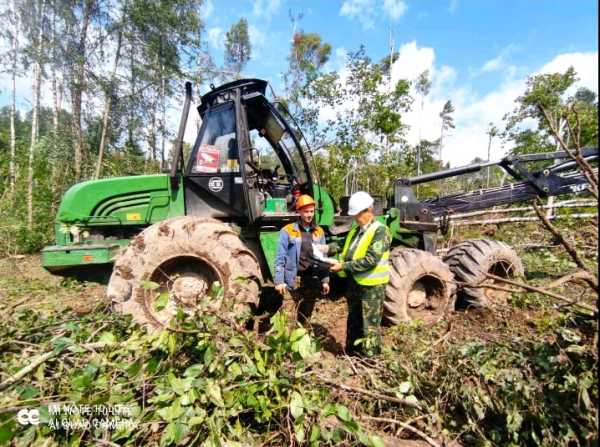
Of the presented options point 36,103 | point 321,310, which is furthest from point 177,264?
point 36,103

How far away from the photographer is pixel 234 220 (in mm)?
3744

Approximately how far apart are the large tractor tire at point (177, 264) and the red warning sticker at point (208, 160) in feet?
2.64

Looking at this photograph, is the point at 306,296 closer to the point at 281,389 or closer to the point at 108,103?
the point at 281,389

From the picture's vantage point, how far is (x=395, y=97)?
12.6m

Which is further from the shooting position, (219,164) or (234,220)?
(234,220)

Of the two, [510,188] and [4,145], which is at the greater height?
[4,145]

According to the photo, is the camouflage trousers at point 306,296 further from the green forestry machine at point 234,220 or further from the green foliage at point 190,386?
the green foliage at point 190,386

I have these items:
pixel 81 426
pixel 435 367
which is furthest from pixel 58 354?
pixel 435 367

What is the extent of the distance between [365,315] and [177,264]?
1966 millimetres

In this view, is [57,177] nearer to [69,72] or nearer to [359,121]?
[69,72]

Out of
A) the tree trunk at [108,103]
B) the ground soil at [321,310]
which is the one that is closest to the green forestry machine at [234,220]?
the ground soil at [321,310]

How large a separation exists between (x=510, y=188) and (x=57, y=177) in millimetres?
13603

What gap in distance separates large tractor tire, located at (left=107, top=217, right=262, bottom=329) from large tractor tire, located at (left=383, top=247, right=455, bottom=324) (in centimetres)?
156

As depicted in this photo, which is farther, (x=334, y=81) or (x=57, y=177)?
(x=334, y=81)
